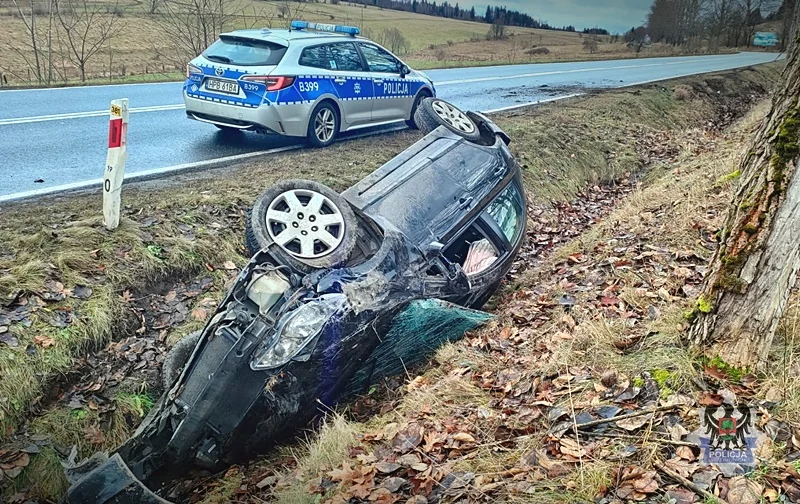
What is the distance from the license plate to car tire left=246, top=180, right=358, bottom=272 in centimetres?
437

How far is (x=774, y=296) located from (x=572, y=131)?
9365mm

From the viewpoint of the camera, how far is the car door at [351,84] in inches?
363

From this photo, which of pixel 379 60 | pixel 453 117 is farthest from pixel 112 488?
pixel 379 60

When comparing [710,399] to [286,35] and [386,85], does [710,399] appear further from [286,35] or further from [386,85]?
[386,85]

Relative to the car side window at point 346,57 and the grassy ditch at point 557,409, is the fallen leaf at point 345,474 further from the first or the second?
the car side window at point 346,57

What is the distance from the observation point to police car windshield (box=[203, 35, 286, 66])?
8.45 m

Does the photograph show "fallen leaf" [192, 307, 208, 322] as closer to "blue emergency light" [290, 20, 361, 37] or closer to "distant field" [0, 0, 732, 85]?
"blue emergency light" [290, 20, 361, 37]

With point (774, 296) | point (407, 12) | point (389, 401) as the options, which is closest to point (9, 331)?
point (389, 401)

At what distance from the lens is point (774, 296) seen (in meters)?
3.28

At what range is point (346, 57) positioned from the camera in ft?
31.0

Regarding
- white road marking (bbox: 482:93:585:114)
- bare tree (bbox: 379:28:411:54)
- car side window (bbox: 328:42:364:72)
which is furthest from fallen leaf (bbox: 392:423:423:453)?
bare tree (bbox: 379:28:411:54)

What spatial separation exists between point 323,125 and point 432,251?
493 centimetres

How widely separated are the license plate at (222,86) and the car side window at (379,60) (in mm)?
2354

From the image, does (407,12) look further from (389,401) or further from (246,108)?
(389,401)
